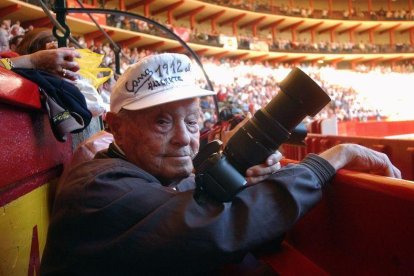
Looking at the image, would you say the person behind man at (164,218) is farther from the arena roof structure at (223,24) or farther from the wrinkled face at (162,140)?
the arena roof structure at (223,24)

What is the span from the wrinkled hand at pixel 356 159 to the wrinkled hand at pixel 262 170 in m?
0.10

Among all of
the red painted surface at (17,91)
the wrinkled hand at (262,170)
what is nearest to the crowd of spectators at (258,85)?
the red painted surface at (17,91)

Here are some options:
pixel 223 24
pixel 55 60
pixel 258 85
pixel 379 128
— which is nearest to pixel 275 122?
pixel 55 60

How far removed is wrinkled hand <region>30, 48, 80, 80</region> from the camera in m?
1.21

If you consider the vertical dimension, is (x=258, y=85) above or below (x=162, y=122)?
below

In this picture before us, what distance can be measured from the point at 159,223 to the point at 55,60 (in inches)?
33.3

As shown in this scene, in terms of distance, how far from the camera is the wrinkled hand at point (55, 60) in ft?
3.96

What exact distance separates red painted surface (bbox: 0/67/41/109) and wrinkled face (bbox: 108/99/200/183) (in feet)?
0.92

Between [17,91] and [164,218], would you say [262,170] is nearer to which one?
[164,218]

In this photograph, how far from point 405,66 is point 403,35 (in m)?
2.24

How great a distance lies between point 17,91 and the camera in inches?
35.7

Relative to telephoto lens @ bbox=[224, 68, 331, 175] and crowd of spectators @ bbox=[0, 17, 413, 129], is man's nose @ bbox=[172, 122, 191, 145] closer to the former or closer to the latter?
telephoto lens @ bbox=[224, 68, 331, 175]

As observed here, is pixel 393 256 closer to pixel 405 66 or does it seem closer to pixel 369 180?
pixel 369 180

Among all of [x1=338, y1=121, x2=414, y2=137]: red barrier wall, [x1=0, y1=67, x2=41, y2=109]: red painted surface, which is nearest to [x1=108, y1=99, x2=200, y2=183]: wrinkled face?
[x1=0, y1=67, x2=41, y2=109]: red painted surface
